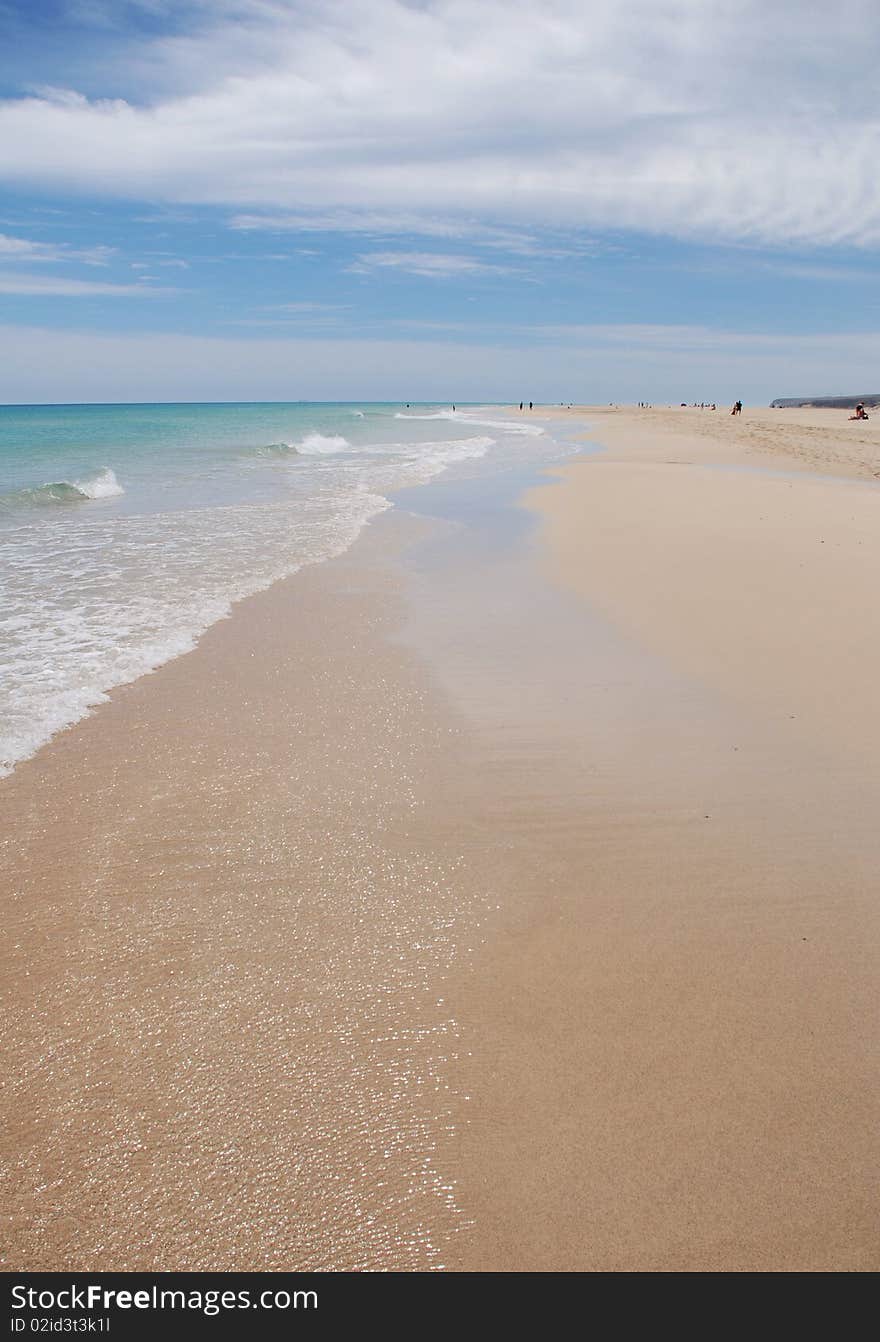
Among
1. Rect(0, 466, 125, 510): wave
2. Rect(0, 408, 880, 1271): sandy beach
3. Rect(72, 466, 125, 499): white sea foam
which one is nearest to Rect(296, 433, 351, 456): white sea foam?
Rect(72, 466, 125, 499): white sea foam

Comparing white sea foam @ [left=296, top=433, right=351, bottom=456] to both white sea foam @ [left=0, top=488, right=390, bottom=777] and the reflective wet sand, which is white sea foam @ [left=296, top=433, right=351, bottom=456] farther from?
the reflective wet sand

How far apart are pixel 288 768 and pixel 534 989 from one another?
2.24 metres

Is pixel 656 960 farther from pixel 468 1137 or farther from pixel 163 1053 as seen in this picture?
pixel 163 1053

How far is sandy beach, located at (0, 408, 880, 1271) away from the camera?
6.96 feet

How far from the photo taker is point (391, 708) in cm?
550

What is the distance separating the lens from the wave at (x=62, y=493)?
18.1 meters

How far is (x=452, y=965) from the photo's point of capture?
3012 millimetres

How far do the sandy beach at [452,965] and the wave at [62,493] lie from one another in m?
14.8

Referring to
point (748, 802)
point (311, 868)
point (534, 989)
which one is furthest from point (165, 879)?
point (748, 802)

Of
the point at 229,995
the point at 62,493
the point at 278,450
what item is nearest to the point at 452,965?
the point at 229,995

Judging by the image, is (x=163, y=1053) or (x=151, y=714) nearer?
(x=163, y=1053)

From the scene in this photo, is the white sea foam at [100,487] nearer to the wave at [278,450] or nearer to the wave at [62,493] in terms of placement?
the wave at [62,493]

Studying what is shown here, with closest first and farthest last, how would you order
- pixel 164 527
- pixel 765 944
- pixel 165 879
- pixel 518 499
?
pixel 765 944, pixel 165 879, pixel 164 527, pixel 518 499

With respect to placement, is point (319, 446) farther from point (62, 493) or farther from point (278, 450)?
point (62, 493)
